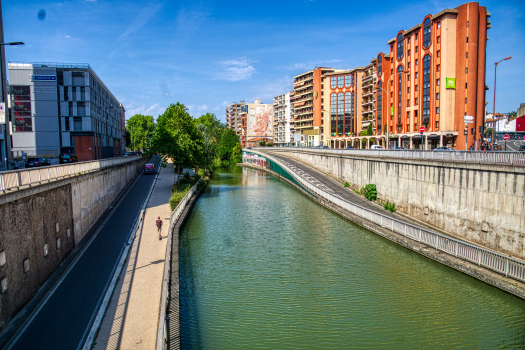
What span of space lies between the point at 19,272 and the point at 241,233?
54.8 feet

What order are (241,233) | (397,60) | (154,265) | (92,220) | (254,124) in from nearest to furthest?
1. (154,265)
2. (92,220)
3. (241,233)
4. (397,60)
5. (254,124)

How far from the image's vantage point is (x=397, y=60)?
2237 inches

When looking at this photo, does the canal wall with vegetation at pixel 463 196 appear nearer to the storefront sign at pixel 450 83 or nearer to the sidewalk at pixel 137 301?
the sidewalk at pixel 137 301

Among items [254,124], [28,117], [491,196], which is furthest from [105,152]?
[254,124]

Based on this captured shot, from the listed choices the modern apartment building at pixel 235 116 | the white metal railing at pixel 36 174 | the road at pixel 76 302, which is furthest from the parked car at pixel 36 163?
the modern apartment building at pixel 235 116

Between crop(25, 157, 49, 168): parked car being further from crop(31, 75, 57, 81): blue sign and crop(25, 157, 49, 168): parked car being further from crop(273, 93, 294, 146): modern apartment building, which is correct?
crop(273, 93, 294, 146): modern apartment building

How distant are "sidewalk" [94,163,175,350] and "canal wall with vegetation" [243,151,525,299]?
14608 millimetres

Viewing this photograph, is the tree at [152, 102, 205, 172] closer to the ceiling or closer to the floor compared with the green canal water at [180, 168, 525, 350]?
closer to the ceiling

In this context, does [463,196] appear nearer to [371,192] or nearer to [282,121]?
[371,192]

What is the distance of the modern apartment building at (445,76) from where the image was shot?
44.6 metres

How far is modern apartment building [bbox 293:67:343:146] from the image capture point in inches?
3984

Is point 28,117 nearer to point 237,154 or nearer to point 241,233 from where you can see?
point 241,233

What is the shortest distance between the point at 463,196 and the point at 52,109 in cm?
5504

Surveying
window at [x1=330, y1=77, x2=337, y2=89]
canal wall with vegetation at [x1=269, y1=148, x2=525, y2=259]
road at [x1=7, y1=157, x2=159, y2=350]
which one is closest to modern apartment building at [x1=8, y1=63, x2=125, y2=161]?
road at [x1=7, y1=157, x2=159, y2=350]
